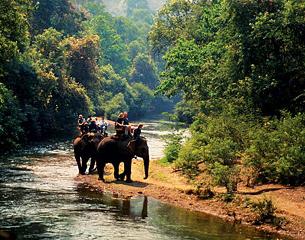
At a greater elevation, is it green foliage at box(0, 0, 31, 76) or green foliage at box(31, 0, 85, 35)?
green foliage at box(31, 0, 85, 35)

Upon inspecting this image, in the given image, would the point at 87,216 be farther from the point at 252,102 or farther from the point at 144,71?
the point at 144,71

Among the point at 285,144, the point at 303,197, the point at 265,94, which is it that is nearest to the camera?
the point at 303,197

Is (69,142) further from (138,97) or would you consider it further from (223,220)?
(138,97)

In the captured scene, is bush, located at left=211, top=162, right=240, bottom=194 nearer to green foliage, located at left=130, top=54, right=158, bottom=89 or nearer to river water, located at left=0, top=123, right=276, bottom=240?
river water, located at left=0, top=123, right=276, bottom=240

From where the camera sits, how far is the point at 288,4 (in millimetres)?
23062

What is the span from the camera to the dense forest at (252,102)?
19.9 meters

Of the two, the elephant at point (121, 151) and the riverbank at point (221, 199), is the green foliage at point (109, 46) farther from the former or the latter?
the riverbank at point (221, 199)

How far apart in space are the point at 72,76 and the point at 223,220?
4422cm

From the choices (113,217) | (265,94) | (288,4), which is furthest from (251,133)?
(113,217)

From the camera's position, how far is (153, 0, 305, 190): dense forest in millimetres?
19891

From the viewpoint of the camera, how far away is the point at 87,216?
15398 mm

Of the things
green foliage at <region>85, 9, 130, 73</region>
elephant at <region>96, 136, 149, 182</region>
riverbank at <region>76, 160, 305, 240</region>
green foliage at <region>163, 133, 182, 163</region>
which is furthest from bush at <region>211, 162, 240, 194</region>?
green foliage at <region>85, 9, 130, 73</region>

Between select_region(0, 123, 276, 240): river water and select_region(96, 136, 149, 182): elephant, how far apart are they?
1.72 metres

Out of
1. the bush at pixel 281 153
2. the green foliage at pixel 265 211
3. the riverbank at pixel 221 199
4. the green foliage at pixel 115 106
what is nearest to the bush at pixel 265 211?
the green foliage at pixel 265 211
